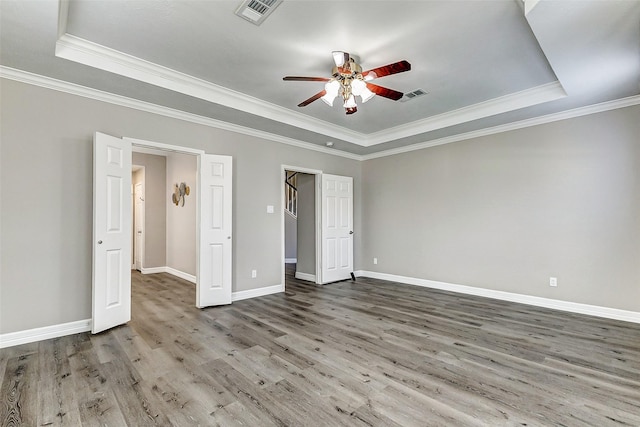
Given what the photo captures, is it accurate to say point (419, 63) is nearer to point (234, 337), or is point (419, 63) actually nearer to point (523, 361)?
point (523, 361)

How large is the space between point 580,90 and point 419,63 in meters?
1.92

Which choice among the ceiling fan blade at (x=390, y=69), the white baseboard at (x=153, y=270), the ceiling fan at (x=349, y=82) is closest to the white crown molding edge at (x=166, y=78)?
the ceiling fan at (x=349, y=82)

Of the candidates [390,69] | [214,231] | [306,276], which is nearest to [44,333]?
[214,231]

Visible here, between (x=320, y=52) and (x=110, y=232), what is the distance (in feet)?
9.87

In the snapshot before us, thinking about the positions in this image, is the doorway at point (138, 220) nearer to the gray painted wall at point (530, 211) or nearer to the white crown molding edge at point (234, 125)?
the white crown molding edge at point (234, 125)

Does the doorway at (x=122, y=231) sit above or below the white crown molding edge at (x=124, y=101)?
below

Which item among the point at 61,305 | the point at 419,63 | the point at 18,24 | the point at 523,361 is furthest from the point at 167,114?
the point at 523,361

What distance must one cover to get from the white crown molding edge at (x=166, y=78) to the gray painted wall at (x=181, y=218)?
2.34 m

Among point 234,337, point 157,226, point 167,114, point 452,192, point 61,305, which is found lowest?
point 234,337

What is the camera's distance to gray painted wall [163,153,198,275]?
236 inches

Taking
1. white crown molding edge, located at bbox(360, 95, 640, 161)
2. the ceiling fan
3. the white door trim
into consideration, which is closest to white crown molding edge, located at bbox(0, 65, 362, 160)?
the white door trim

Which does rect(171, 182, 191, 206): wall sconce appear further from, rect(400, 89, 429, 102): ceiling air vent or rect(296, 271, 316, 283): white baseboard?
rect(400, 89, 429, 102): ceiling air vent

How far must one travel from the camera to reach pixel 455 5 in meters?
2.37

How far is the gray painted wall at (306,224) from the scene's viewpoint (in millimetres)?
6176
